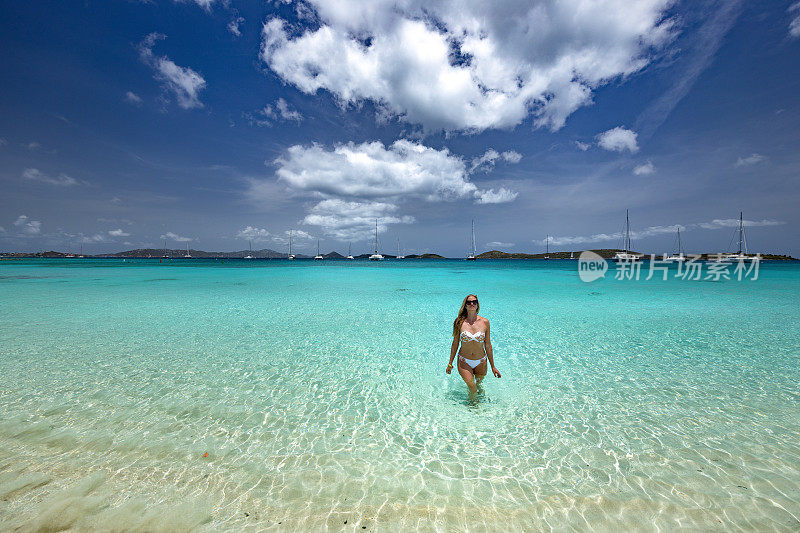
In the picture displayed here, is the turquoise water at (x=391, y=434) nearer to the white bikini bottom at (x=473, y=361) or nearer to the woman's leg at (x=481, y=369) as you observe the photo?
the woman's leg at (x=481, y=369)

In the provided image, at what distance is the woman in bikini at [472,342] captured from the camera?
578cm

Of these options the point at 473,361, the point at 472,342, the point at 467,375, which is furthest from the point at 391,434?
the point at 472,342

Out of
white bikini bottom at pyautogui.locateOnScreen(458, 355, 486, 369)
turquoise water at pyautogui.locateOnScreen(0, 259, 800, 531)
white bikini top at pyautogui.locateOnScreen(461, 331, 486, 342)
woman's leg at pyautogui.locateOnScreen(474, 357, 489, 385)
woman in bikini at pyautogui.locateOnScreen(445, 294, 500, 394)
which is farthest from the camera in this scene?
woman's leg at pyautogui.locateOnScreen(474, 357, 489, 385)

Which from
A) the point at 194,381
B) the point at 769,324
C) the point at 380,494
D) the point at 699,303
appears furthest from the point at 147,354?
the point at 699,303

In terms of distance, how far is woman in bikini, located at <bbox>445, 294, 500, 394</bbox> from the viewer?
5781 mm

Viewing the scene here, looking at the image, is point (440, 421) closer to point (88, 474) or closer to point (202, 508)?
point (202, 508)

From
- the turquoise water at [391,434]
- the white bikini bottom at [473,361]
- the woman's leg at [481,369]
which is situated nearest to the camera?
the turquoise water at [391,434]

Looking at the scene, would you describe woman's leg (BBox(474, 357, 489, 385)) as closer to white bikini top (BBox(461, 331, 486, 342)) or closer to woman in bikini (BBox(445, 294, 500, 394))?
woman in bikini (BBox(445, 294, 500, 394))

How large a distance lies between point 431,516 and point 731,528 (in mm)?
3289

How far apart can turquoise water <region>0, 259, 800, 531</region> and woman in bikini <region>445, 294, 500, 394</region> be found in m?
0.64

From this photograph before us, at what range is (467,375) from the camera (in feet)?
20.1

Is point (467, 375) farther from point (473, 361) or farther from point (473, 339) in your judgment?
point (473, 339)

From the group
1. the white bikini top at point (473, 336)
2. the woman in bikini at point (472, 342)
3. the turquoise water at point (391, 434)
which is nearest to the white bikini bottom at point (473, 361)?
the woman in bikini at point (472, 342)

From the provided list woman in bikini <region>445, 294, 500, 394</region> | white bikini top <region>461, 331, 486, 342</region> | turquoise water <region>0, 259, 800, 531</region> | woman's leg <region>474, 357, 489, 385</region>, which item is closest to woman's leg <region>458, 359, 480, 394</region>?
woman in bikini <region>445, 294, 500, 394</region>
